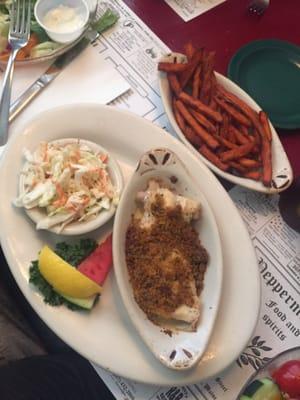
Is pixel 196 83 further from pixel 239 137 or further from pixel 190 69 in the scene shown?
pixel 239 137

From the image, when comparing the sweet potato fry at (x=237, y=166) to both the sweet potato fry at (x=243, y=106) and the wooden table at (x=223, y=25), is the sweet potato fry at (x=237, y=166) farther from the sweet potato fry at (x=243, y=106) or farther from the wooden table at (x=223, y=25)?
the wooden table at (x=223, y=25)

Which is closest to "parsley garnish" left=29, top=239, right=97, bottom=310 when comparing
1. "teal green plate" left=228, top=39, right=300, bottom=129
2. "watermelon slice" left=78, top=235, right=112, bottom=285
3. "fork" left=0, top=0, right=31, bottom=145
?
"watermelon slice" left=78, top=235, right=112, bottom=285

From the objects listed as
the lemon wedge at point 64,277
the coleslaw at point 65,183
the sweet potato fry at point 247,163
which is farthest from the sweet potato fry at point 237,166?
the lemon wedge at point 64,277

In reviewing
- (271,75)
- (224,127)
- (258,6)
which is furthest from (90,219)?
(258,6)

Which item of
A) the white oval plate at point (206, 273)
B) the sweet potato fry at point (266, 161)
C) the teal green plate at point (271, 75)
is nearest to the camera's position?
the white oval plate at point (206, 273)

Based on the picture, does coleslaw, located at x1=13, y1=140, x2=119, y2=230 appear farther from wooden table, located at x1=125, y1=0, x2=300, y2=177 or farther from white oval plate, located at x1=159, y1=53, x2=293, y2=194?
wooden table, located at x1=125, y1=0, x2=300, y2=177

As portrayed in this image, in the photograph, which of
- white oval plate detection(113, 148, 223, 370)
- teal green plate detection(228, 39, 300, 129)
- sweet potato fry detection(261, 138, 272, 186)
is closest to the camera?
white oval plate detection(113, 148, 223, 370)

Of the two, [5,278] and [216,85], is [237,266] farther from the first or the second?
[5,278]
